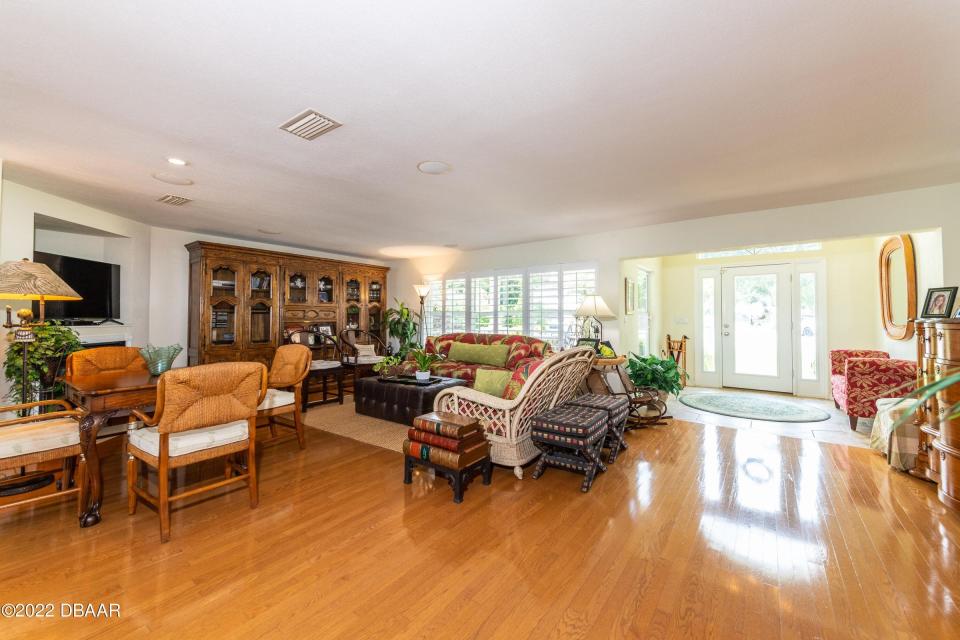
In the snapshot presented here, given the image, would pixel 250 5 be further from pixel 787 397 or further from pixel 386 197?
pixel 787 397

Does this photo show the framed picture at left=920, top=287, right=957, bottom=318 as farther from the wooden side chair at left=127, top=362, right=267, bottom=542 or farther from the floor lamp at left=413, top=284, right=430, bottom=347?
the floor lamp at left=413, top=284, right=430, bottom=347

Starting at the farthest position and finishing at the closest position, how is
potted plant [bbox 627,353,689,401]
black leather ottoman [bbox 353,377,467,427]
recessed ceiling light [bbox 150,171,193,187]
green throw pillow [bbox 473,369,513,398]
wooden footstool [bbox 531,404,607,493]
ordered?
potted plant [bbox 627,353,689,401], black leather ottoman [bbox 353,377,467,427], recessed ceiling light [bbox 150,171,193,187], green throw pillow [bbox 473,369,513,398], wooden footstool [bbox 531,404,607,493]

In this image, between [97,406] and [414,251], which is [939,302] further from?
[97,406]

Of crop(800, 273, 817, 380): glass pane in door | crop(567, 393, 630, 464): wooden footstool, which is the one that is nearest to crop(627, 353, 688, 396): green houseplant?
crop(567, 393, 630, 464): wooden footstool

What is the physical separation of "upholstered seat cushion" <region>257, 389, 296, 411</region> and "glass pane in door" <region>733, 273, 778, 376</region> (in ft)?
21.7

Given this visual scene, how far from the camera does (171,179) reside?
3555 millimetres

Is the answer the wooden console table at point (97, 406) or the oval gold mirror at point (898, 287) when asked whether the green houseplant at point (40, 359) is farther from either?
the oval gold mirror at point (898, 287)

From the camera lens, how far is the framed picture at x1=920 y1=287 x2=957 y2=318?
3.57 meters

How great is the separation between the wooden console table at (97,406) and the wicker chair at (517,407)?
2.03m

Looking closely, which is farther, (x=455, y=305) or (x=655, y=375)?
(x=455, y=305)

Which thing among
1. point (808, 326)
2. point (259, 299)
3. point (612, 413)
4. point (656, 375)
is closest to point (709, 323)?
point (808, 326)

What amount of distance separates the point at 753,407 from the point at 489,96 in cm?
529

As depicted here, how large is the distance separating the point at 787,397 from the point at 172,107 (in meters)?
7.71

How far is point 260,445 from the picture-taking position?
3.83 metres
